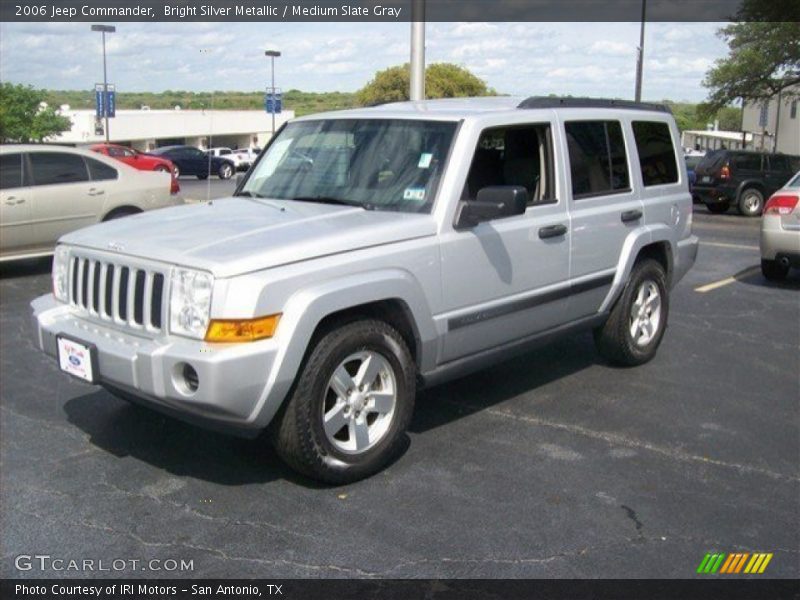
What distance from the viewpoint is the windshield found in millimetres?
4875

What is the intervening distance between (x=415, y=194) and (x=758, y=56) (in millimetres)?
31642

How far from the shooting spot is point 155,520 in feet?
13.0

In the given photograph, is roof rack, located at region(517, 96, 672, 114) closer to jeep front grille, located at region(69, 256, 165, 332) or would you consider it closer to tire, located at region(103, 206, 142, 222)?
jeep front grille, located at region(69, 256, 165, 332)

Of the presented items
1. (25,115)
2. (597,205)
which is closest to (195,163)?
(25,115)

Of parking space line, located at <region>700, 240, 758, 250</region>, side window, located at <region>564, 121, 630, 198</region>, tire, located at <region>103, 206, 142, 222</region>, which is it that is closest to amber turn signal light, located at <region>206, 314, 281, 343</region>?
side window, located at <region>564, 121, 630, 198</region>

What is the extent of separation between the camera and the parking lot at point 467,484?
12.1 ft

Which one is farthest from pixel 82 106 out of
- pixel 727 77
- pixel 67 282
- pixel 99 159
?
pixel 67 282

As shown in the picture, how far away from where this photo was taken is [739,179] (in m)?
20.6

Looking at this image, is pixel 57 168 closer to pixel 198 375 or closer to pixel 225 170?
pixel 198 375

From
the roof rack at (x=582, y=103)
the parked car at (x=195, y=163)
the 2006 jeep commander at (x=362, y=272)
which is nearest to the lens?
the 2006 jeep commander at (x=362, y=272)

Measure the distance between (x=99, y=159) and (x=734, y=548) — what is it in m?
9.25

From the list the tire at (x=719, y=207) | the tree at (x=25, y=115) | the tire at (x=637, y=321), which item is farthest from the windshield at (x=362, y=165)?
the tree at (x=25, y=115)
